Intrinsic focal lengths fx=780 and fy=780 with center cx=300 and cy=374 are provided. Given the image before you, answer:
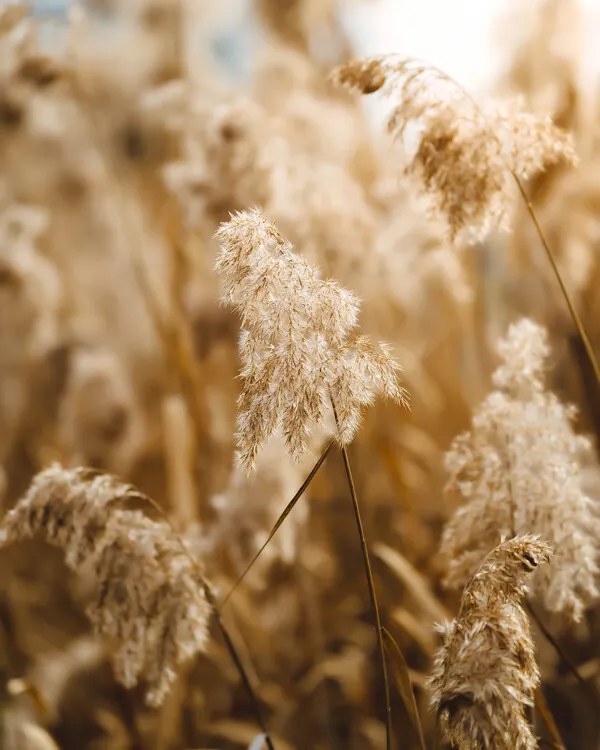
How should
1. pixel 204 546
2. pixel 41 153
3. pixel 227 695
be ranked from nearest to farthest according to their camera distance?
pixel 204 546 → pixel 227 695 → pixel 41 153

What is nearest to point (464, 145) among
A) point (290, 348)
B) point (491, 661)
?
point (290, 348)

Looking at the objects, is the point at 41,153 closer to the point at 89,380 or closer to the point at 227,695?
the point at 89,380

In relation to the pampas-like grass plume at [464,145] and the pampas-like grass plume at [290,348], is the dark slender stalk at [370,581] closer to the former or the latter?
the pampas-like grass plume at [290,348]

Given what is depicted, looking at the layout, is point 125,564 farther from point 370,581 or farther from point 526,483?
point 526,483


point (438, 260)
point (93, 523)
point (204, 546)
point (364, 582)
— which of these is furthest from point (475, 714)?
point (438, 260)

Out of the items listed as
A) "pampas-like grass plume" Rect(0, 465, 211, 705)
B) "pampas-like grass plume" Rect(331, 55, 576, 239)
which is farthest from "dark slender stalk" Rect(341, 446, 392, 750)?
"pampas-like grass plume" Rect(331, 55, 576, 239)

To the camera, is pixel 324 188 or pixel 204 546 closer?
pixel 204 546

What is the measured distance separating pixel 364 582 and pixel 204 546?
285 mm

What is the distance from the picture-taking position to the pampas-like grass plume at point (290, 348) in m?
0.45

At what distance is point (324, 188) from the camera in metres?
1.00

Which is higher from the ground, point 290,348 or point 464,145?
point 464,145

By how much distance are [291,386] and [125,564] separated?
195mm

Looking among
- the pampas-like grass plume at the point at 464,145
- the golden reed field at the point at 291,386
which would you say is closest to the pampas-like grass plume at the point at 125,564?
the golden reed field at the point at 291,386

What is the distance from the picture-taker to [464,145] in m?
0.59
